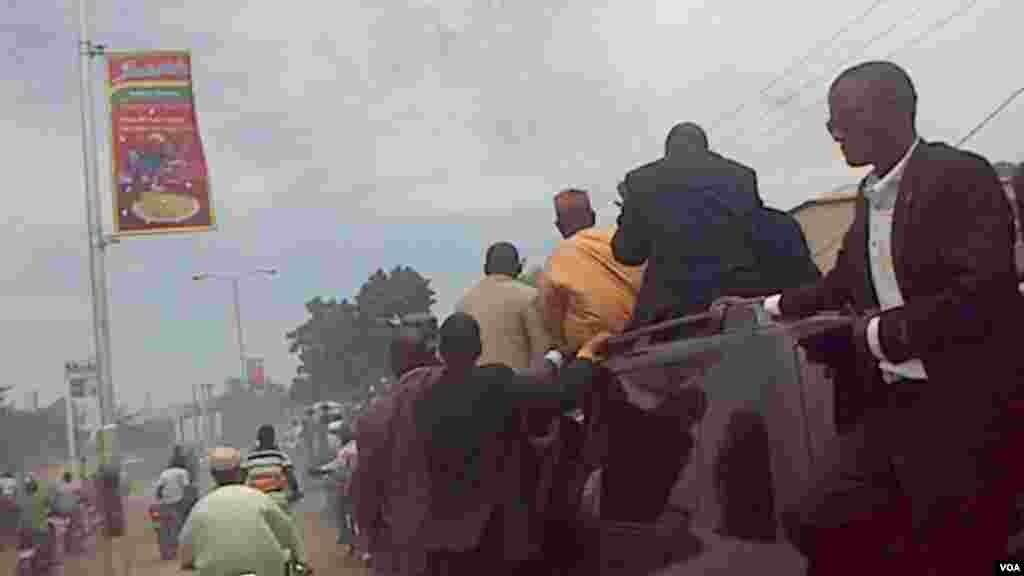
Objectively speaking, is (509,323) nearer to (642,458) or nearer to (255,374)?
(642,458)

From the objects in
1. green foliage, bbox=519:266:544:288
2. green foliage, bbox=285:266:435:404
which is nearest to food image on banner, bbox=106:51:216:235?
green foliage, bbox=285:266:435:404

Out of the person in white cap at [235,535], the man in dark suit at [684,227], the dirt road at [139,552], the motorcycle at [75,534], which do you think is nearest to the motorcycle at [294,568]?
the person in white cap at [235,535]

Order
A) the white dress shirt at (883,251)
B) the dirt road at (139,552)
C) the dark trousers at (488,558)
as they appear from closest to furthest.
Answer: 1. the white dress shirt at (883,251)
2. the dark trousers at (488,558)
3. the dirt road at (139,552)

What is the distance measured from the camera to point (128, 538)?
67.5 feet

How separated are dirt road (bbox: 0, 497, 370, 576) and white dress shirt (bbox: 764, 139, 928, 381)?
1193cm

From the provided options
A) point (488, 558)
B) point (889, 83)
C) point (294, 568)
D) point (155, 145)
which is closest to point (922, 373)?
point (889, 83)

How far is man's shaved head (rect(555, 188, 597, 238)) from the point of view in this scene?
245 inches

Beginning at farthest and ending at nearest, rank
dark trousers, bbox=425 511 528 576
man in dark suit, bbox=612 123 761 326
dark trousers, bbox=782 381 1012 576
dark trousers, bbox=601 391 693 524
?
man in dark suit, bbox=612 123 761 326, dark trousers, bbox=425 511 528 576, dark trousers, bbox=601 391 693 524, dark trousers, bbox=782 381 1012 576

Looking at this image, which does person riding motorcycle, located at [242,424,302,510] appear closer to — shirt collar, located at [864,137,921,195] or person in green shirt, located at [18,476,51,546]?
person in green shirt, located at [18,476,51,546]

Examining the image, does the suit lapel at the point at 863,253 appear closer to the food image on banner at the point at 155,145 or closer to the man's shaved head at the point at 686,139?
the man's shaved head at the point at 686,139

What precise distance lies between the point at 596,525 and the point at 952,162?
1.92 meters

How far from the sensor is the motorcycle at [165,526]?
18047 mm

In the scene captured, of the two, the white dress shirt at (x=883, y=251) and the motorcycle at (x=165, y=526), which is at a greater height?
the white dress shirt at (x=883, y=251)

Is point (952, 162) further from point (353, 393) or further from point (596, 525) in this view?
point (353, 393)
